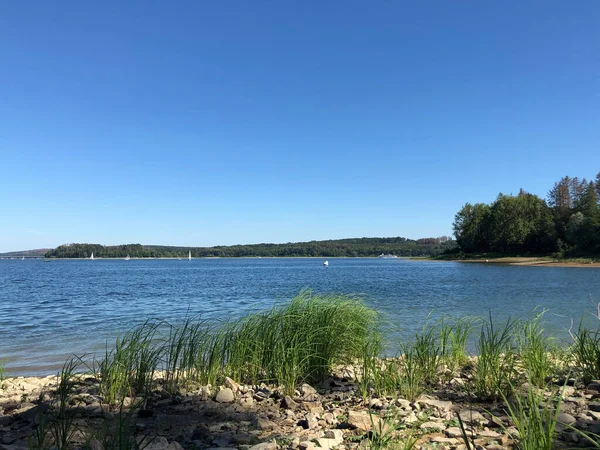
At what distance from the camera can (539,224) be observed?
95.9 metres

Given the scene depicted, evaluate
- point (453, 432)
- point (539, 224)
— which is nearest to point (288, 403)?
point (453, 432)

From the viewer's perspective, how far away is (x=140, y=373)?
5281 mm

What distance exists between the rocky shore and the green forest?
273 feet

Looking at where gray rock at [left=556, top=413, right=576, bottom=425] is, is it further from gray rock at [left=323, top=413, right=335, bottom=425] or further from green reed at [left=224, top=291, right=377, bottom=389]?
green reed at [left=224, top=291, right=377, bottom=389]

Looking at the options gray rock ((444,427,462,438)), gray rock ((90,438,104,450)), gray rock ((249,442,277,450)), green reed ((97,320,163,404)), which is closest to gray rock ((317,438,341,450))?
gray rock ((249,442,277,450))

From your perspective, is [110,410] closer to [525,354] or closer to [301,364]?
[301,364]

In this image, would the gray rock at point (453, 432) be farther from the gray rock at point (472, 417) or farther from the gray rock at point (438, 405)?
the gray rock at point (438, 405)

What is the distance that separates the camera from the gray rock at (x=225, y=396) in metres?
5.06

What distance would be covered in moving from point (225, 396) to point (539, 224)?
106 m

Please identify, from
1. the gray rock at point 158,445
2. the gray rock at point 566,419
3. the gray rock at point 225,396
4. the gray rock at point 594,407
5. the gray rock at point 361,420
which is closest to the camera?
the gray rock at point 158,445

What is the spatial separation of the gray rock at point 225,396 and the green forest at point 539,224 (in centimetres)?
8419

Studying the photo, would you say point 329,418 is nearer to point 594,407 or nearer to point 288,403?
point 288,403

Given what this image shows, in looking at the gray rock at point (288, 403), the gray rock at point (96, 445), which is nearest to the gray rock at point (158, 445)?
the gray rock at point (96, 445)

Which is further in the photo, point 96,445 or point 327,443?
point 327,443
